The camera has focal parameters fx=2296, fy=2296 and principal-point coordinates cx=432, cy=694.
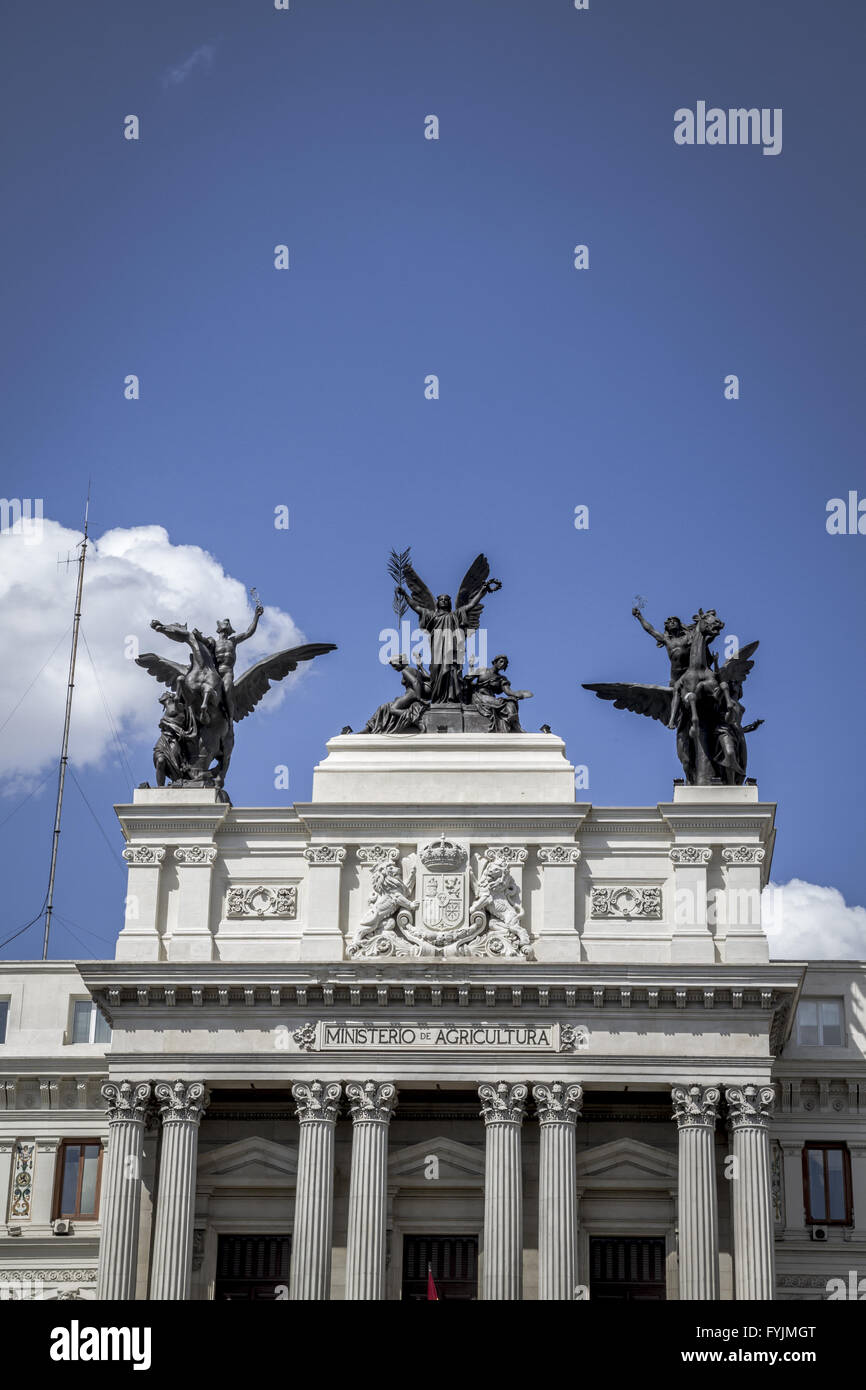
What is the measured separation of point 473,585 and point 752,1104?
1468cm

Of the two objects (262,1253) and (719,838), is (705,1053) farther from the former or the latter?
(262,1253)

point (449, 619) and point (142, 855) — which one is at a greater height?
point (449, 619)

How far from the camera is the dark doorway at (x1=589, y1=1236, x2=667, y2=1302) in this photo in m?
50.7

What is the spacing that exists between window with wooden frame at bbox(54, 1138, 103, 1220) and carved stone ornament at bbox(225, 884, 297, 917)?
716 cm

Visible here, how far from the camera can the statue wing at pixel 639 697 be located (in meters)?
54.6

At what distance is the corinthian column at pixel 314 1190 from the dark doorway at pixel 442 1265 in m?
2.72

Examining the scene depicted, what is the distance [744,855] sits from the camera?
170 ft

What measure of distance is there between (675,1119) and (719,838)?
6417mm

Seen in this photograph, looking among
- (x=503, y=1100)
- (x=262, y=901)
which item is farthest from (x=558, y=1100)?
(x=262, y=901)

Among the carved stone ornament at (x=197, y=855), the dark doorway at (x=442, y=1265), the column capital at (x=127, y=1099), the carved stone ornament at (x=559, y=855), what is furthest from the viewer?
the carved stone ornament at (x=197, y=855)

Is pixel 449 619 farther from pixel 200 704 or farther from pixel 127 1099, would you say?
pixel 127 1099

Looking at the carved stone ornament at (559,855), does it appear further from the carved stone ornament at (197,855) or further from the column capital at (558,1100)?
the carved stone ornament at (197,855)

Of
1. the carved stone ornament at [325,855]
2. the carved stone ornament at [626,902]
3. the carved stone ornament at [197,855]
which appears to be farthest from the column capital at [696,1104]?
the carved stone ornament at [197,855]
